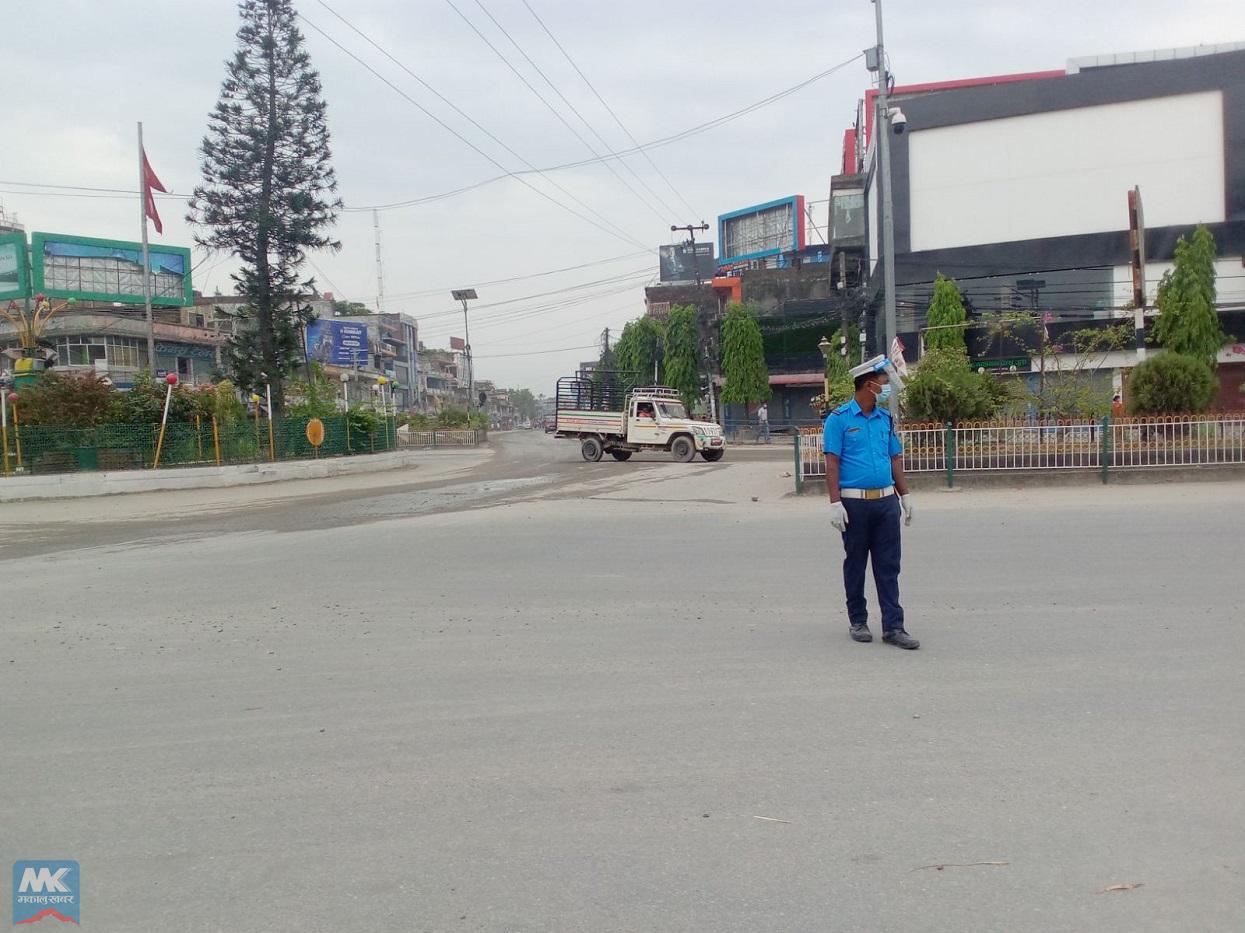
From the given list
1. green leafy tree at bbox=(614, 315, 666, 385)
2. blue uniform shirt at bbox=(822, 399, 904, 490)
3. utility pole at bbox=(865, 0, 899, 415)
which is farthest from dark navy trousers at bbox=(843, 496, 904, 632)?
green leafy tree at bbox=(614, 315, 666, 385)

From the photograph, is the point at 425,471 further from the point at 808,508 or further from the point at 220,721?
the point at 220,721

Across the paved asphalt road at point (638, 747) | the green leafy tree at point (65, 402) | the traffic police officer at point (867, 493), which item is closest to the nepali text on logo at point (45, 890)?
the paved asphalt road at point (638, 747)

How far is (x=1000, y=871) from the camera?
3350mm

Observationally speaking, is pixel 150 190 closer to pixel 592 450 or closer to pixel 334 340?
pixel 592 450

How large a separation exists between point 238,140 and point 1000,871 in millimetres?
36805

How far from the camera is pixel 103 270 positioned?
5084 cm

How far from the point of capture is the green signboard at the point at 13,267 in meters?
48.0

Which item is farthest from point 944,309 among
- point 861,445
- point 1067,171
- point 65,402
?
point 861,445

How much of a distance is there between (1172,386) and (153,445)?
77.0ft

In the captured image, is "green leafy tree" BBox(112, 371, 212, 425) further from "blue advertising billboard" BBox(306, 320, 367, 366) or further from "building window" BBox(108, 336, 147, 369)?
"blue advertising billboard" BBox(306, 320, 367, 366)

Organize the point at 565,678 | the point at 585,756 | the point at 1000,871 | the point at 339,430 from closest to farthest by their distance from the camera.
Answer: the point at 1000,871
the point at 585,756
the point at 565,678
the point at 339,430

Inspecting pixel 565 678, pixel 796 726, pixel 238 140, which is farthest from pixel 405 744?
pixel 238 140

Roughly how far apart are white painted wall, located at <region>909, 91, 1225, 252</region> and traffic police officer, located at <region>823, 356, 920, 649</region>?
36.0 meters

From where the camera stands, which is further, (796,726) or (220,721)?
(220,721)
